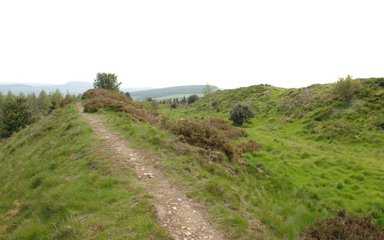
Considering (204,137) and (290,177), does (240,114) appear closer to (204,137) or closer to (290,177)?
(290,177)

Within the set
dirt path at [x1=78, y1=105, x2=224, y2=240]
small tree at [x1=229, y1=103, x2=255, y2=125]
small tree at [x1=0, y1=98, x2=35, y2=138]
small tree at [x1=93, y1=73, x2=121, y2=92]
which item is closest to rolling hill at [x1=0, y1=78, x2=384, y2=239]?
dirt path at [x1=78, y1=105, x2=224, y2=240]

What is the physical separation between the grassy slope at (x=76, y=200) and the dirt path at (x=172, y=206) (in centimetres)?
44

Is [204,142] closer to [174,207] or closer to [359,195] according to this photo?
[174,207]

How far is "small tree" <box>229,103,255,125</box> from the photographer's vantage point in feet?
152

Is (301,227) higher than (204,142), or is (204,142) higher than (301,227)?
A: (204,142)

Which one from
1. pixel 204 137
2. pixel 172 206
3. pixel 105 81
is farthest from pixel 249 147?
pixel 105 81

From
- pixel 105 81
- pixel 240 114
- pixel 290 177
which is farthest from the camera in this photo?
pixel 105 81

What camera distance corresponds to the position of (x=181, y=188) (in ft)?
41.1

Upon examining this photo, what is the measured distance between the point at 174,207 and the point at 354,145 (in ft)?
87.2

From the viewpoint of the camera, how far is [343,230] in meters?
12.3

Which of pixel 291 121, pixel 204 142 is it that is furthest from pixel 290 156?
pixel 291 121

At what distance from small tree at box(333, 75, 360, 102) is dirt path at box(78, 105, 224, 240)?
40103 millimetres

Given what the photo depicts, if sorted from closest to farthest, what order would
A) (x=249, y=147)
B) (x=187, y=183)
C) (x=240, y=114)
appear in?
1. (x=187, y=183)
2. (x=249, y=147)
3. (x=240, y=114)

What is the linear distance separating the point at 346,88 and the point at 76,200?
45135 mm
